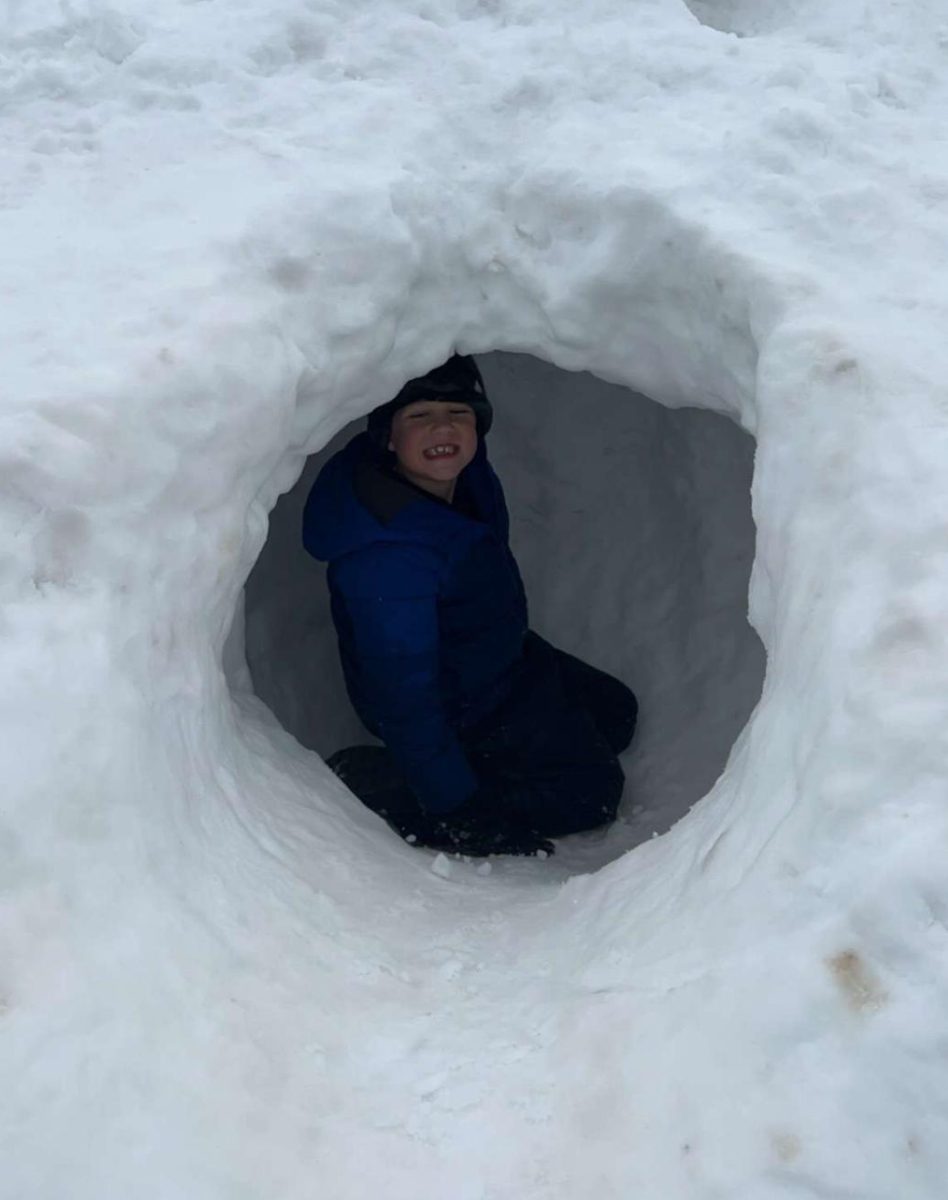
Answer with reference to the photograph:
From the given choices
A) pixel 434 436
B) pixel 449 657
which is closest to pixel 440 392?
pixel 434 436

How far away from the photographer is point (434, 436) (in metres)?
2.68

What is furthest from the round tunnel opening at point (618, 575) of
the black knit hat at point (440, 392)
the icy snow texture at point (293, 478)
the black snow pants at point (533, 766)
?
the icy snow texture at point (293, 478)

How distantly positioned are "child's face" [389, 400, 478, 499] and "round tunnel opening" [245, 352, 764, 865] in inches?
31.4

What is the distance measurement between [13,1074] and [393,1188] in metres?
0.46

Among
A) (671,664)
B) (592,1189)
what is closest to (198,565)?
(592,1189)

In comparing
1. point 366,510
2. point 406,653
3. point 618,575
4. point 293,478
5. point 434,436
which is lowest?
point 618,575

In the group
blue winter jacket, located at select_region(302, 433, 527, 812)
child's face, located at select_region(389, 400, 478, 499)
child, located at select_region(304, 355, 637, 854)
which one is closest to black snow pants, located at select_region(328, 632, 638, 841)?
child, located at select_region(304, 355, 637, 854)

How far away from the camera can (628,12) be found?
2260 mm

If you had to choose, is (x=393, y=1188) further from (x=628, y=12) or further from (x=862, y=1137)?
(x=628, y=12)

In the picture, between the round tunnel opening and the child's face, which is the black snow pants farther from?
the child's face

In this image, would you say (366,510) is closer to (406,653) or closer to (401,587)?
(401,587)

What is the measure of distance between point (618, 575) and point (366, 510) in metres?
1.39

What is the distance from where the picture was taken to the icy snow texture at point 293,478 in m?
1.20

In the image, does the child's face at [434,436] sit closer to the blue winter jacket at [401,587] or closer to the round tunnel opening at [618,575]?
the blue winter jacket at [401,587]
